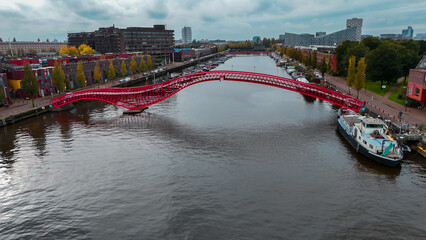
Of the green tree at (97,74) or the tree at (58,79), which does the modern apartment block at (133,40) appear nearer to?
the green tree at (97,74)

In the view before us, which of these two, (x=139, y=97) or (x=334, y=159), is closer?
(x=334, y=159)

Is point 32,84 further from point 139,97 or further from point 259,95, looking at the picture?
point 259,95

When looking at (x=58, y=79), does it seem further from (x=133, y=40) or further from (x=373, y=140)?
(x=133, y=40)

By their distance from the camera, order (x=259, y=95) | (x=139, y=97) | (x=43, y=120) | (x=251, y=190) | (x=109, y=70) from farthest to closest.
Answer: (x=109, y=70) → (x=259, y=95) → (x=139, y=97) → (x=43, y=120) → (x=251, y=190)

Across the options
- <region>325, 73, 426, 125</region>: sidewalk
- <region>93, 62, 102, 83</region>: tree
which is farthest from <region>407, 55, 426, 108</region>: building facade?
<region>93, 62, 102, 83</region>: tree

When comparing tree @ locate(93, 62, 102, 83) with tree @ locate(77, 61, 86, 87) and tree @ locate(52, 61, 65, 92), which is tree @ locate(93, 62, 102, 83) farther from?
tree @ locate(52, 61, 65, 92)

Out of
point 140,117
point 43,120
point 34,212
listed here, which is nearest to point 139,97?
point 140,117

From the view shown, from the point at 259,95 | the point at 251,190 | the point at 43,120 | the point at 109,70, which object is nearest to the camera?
the point at 251,190

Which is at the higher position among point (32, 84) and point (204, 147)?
point (32, 84)
